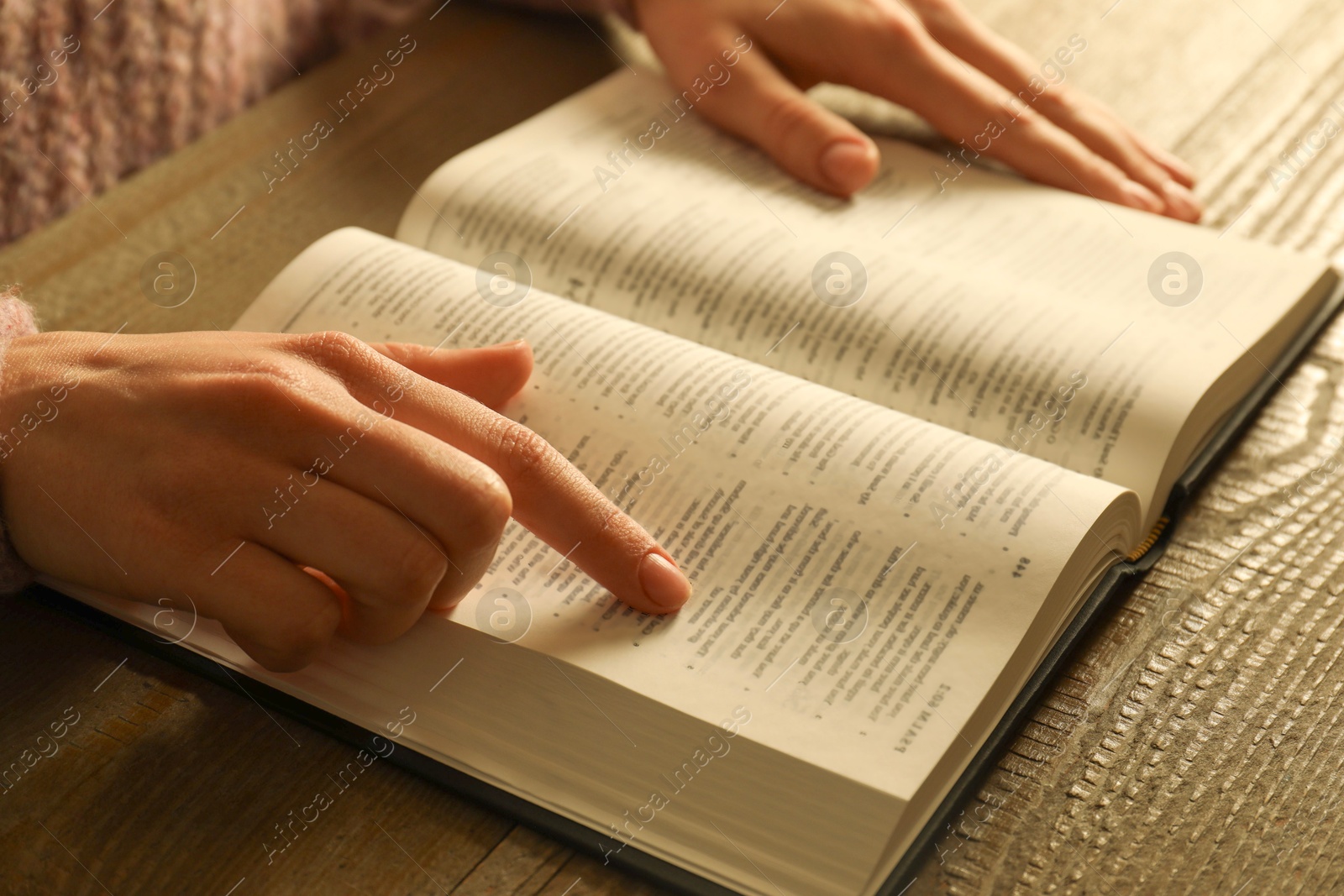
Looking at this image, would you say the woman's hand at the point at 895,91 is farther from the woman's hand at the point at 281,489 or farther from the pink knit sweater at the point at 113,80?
the woman's hand at the point at 281,489

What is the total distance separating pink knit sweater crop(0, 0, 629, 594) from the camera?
841 mm

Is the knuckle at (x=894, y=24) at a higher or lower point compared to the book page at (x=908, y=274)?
higher

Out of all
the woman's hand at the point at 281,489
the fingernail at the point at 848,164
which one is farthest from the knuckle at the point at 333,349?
the fingernail at the point at 848,164

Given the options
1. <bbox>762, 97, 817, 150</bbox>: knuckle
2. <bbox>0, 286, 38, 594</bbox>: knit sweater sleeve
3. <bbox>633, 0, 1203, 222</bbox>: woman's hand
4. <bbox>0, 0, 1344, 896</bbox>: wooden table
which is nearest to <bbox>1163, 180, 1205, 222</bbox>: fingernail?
<bbox>633, 0, 1203, 222</bbox>: woman's hand

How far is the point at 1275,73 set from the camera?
965 mm

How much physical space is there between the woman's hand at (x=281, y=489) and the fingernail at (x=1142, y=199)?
509mm

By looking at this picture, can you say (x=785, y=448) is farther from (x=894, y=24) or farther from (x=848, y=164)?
(x=894, y=24)

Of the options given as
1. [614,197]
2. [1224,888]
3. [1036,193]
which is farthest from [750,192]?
[1224,888]

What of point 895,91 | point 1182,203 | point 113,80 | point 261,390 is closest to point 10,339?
point 261,390

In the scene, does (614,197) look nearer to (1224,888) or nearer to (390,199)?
(390,199)

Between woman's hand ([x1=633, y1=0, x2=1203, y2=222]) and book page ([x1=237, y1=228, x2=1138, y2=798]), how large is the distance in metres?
0.29

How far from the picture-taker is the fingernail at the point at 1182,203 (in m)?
0.81

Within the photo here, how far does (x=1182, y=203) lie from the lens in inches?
31.9

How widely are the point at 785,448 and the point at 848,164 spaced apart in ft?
1.07
